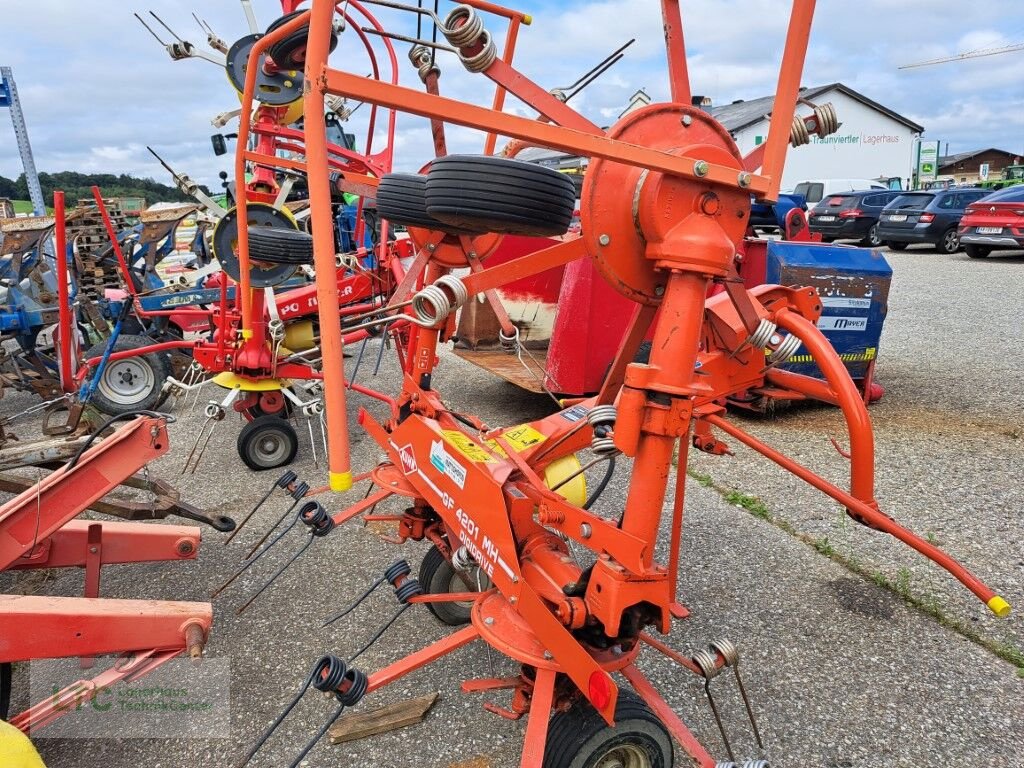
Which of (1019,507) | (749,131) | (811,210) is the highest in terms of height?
(749,131)

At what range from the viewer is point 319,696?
8.52 ft

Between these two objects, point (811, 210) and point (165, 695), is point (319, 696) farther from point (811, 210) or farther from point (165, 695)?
point (811, 210)

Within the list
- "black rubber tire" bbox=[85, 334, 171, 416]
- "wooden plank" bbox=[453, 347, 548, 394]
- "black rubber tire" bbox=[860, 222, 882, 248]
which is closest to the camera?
"wooden plank" bbox=[453, 347, 548, 394]

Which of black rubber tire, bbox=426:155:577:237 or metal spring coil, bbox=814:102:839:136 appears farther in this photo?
metal spring coil, bbox=814:102:839:136

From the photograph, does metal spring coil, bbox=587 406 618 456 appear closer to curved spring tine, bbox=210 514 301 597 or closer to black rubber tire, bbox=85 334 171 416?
curved spring tine, bbox=210 514 301 597

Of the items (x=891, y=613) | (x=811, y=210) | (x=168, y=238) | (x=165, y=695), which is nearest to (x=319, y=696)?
(x=165, y=695)

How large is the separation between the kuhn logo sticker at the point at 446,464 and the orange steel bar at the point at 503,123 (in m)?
1.24

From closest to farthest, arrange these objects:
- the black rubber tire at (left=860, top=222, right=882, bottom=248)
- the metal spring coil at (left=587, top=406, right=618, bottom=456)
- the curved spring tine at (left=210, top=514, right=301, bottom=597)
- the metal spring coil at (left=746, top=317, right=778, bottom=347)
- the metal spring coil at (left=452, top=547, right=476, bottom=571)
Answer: the metal spring coil at (left=587, top=406, right=618, bottom=456), the metal spring coil at (left=746, top=317, right=778, bottom=347), the metal spring coil at (left=452, top=547, right=476, bottom=571), the curved spring tine at (left=210, top=514, right=301, bottom=597), the black rubber tire at (left=860, top=222, right=882, bottom=248)

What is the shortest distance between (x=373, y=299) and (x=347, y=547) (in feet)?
9.33

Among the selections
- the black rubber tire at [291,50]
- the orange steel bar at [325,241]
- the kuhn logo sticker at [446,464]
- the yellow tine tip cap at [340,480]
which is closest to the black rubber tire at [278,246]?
the black rubber tire at [291,50]

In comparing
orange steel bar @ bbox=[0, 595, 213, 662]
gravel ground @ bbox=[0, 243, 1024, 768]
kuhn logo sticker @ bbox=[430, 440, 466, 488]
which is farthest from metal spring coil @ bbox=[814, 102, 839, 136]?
orange steel bar @ bbox=[0, 595, 213, 662]

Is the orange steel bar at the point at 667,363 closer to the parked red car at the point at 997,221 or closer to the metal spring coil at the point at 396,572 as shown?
the metal spring coil at the point at 396,572

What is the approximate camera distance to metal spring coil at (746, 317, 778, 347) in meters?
2.13

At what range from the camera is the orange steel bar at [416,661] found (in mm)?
2117
